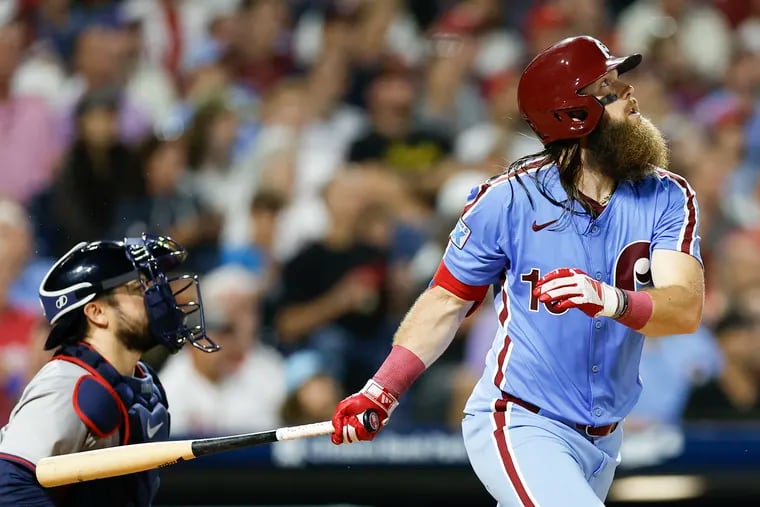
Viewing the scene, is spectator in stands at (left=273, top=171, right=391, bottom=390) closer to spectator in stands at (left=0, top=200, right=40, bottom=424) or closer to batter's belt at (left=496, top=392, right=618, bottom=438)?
spectator in stands at (left=0, top=200, right=40, bottom=424)

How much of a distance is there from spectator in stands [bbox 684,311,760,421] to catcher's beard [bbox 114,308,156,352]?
3.70m

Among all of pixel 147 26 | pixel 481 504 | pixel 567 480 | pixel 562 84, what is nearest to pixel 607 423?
pixel 567 480

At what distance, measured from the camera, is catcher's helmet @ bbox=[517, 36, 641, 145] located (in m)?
3.12

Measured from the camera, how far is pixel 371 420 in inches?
126

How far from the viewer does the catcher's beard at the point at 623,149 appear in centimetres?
313

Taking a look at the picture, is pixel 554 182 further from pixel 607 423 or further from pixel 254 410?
pixel 254 410

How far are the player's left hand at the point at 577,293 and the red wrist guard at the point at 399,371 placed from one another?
0.58 meters

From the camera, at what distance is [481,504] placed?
19.9 ft

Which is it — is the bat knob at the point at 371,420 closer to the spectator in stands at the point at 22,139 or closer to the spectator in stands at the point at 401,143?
the spectator in stands at the point at 401,143

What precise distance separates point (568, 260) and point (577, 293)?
0.35 meters

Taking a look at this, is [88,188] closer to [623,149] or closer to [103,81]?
[103,81]

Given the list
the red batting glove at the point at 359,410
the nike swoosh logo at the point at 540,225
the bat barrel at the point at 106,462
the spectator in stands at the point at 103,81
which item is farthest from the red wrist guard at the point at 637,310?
the spectator in stands at the point at 103,81

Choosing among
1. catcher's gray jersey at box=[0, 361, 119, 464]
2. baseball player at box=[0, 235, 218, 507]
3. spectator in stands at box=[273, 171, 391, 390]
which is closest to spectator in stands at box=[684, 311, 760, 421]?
spectator in stands at box=[273, 171, 391, 390]

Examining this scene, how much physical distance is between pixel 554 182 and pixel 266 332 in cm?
343
